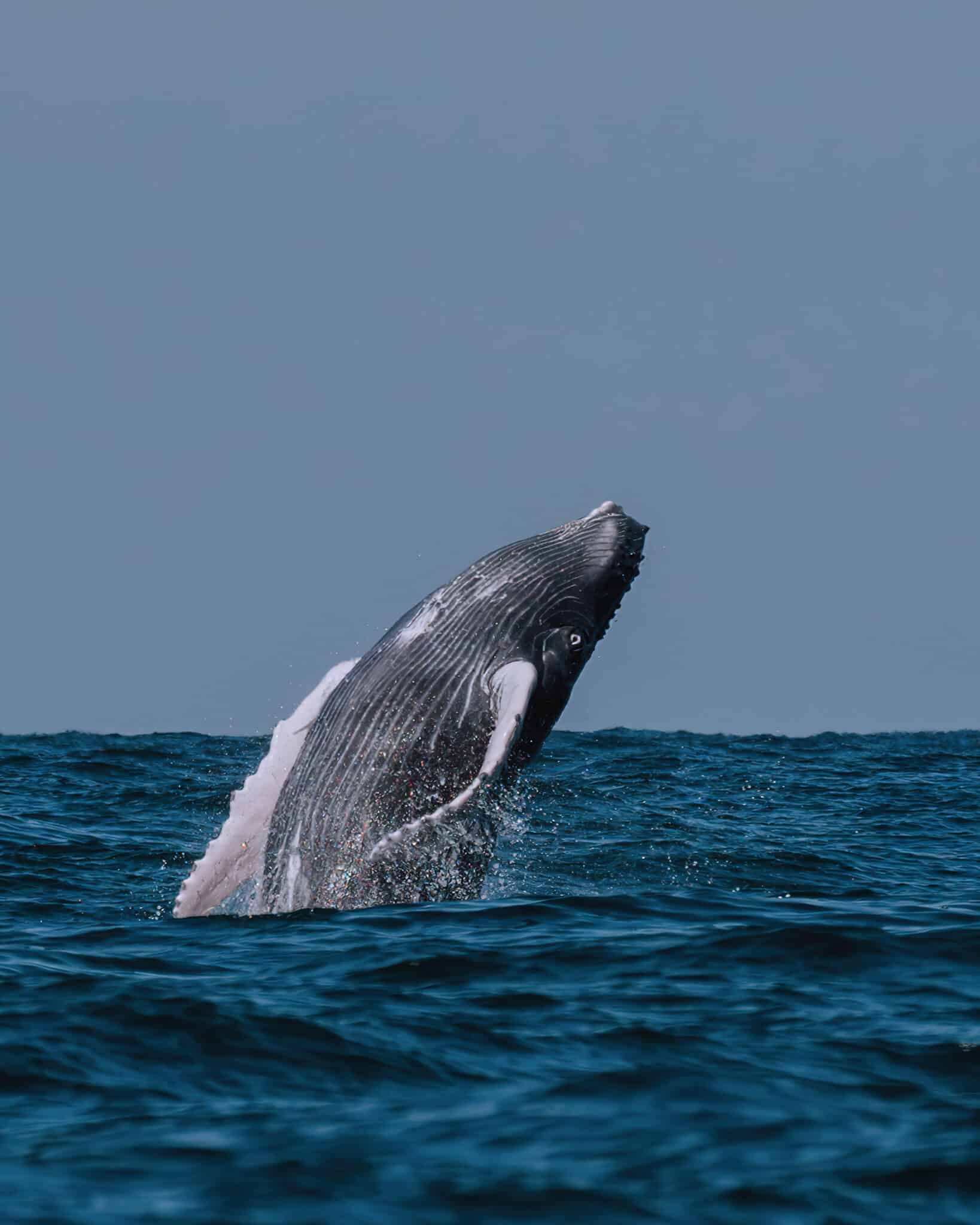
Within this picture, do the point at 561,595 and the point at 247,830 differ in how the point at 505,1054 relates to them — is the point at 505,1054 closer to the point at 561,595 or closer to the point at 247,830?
the point at 247,830

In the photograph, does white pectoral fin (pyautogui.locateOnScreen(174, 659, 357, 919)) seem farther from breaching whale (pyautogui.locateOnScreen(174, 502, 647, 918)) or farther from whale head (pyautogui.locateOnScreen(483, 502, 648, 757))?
whale head (pyautogui.locateOnScreen(483, 502, 648, 757))

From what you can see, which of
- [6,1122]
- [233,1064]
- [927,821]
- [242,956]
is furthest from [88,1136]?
[927,821]

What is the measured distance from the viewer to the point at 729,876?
18875 mm

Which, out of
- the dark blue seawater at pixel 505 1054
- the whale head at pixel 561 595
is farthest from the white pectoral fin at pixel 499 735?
the dark blue seawater at pixel 505 1054

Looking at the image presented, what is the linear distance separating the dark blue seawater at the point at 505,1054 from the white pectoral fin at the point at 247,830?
0.94 feet

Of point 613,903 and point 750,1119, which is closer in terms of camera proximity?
point 750,1119

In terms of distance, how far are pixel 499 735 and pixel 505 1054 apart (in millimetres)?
3374

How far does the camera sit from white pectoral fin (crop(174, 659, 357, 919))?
13.5 metres

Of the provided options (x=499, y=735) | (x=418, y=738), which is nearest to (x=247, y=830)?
(x=418, y=738)

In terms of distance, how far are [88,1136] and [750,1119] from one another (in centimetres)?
346

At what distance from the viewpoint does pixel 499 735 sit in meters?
12.3

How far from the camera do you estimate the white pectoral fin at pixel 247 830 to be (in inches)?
530

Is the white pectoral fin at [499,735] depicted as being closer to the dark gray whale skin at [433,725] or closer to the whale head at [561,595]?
the dark gray whale skin at [433,725]

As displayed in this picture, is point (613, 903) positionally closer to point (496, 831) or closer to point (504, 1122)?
point (496, 831)
